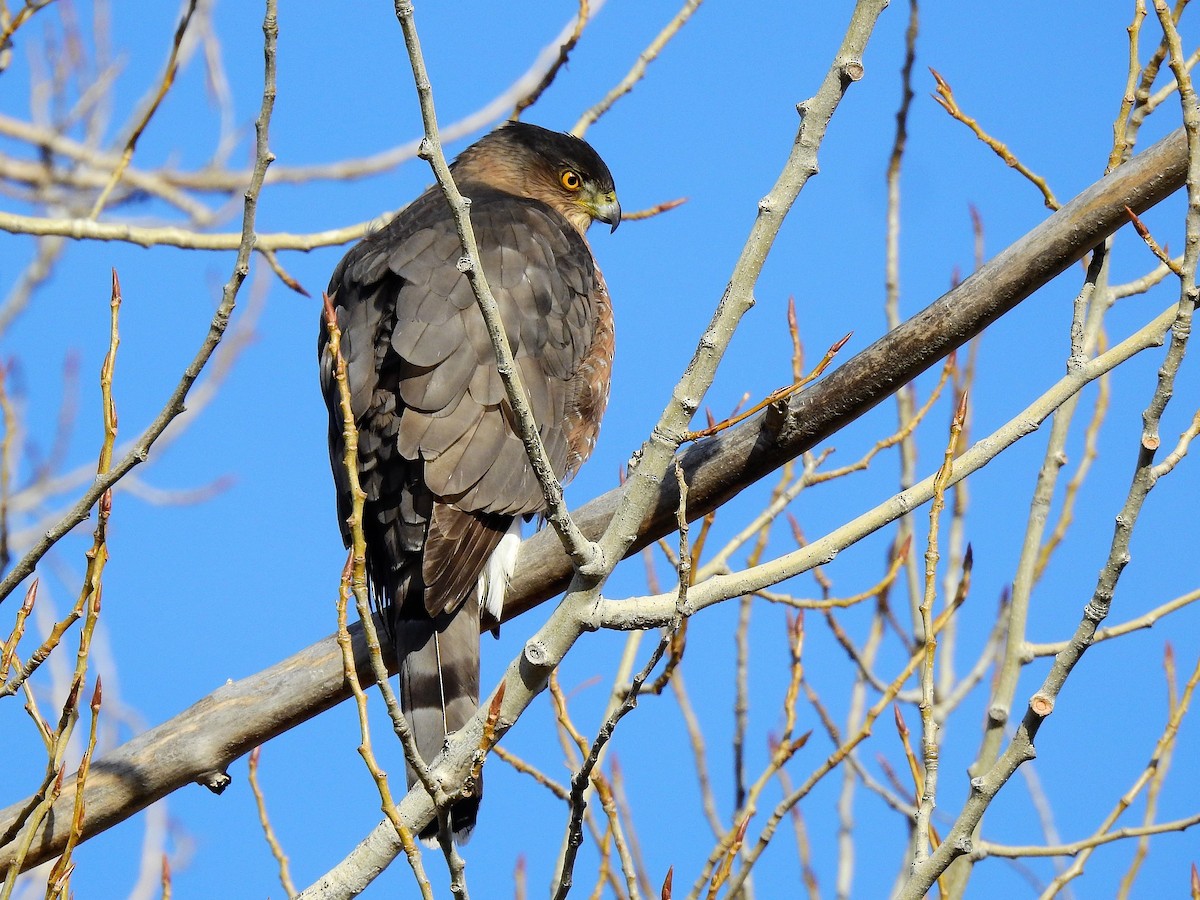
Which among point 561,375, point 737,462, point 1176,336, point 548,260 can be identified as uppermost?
point 548,260

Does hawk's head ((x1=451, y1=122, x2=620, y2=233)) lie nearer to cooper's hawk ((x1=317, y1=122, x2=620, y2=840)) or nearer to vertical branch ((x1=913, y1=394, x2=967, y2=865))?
cooper's hawk ((x1=317, y1=122, x2=620, y2=840))

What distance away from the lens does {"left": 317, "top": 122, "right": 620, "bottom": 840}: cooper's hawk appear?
3326mm

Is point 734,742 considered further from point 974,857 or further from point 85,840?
point 85,840

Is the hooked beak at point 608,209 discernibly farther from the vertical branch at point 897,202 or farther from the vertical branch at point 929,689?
the vertical branch at point 929,689

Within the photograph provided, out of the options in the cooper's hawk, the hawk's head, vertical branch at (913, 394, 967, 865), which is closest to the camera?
vertical branch at (913, 394, 967, 865)

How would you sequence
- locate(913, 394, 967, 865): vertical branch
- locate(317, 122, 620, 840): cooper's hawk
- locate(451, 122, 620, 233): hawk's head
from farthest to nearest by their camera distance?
locate(451, 122, 620, 233): hawk's head, locate(317, 122, 620, 840): cooper's hawk, locate(913, 394, 967, 865): vertical branch

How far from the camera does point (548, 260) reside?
4086 millimetres

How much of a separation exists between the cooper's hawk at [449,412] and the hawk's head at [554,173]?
2.93 feet

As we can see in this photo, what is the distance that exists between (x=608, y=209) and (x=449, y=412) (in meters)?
1.97

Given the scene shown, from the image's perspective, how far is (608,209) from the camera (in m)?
5.20

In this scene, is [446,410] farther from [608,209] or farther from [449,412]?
[608,209]

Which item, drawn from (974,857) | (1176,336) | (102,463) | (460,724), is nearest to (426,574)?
(460,724)

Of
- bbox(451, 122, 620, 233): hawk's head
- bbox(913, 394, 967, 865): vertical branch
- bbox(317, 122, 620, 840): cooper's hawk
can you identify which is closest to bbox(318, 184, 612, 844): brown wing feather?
bbox(317, 122, 620, 840): cooper's hawk

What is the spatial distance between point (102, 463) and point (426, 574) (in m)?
1.02
